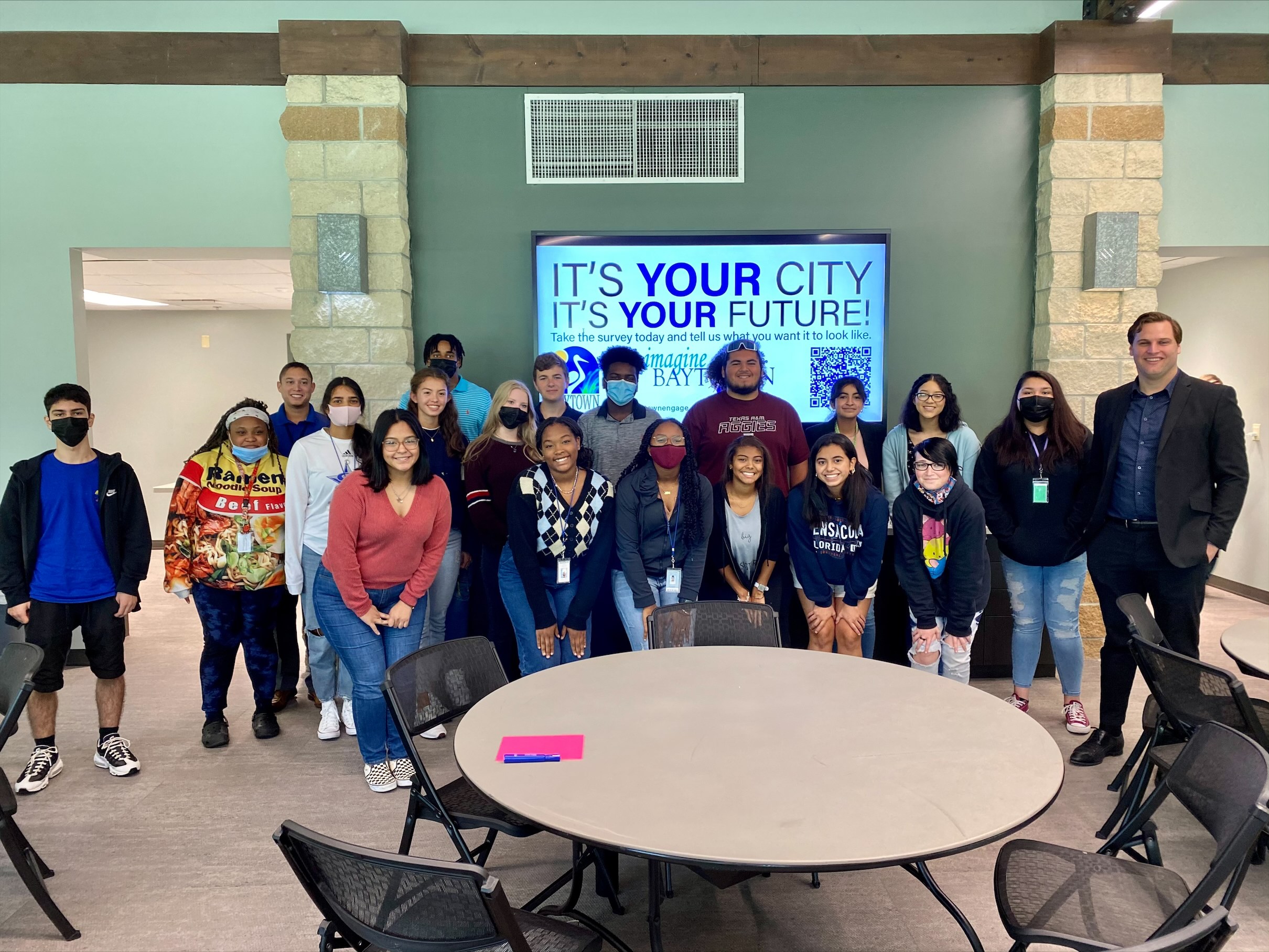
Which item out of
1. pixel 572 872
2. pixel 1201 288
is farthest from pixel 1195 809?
pixel 1201 288

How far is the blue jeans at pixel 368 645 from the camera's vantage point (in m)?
3.27

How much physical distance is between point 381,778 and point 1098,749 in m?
2.96

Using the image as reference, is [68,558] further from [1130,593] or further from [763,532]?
[1130,593]

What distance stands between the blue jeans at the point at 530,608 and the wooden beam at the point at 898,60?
324 cm

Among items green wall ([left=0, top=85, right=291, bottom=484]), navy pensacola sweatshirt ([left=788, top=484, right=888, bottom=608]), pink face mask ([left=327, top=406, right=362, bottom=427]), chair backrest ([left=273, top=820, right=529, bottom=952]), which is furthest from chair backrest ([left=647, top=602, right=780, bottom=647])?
green wall ([left=0, top=85, right=291, bottom=484])

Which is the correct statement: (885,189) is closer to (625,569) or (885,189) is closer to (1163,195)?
(1163,195)

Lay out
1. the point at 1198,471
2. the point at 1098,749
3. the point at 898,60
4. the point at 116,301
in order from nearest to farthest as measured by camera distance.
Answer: the point at 1198,471 < the point at 1098,749 < the point at 898,60 < the point at 116,301

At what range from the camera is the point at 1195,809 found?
1915 mm

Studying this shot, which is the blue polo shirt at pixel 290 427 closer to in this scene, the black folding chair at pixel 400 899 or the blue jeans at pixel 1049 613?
the black folding chair at pixel 400 899

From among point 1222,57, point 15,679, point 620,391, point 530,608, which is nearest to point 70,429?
point 15,679

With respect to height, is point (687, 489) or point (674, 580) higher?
point (687, 489)

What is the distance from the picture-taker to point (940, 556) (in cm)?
350

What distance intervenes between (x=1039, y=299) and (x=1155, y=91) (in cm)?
131

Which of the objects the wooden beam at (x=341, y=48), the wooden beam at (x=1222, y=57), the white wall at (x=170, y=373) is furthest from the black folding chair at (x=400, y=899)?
the white wall at (x=170, y=373)
